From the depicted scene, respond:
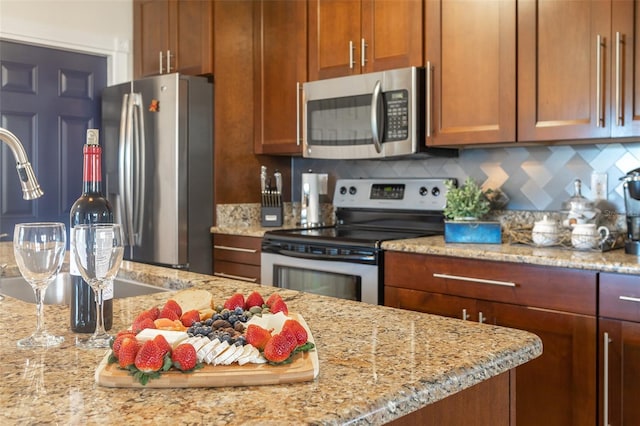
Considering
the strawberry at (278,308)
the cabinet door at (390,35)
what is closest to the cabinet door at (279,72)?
the cabinet door at (390,35)

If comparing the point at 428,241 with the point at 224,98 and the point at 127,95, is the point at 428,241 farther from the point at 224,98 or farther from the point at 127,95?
the point at 127,95

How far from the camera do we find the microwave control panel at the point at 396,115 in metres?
3.01

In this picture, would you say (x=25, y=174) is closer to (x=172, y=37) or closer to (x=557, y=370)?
(x=557, y=370)

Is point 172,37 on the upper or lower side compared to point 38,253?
upper

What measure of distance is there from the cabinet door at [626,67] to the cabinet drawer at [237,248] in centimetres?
183

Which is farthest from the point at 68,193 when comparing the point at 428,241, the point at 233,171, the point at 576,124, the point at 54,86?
the point at 576,124

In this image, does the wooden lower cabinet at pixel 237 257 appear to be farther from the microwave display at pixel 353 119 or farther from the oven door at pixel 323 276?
the microwave display at pixel 353 119

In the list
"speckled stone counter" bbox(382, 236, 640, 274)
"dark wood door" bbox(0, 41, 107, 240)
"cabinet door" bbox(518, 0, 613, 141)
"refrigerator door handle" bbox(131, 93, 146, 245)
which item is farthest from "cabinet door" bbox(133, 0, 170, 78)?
"cabinet door" bbox(518, 0, 613, 141)

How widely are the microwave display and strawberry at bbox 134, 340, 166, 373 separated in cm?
234

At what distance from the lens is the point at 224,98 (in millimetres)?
3711

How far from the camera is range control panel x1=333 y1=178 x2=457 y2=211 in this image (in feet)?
10.8

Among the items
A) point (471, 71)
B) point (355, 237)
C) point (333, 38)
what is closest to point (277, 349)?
point (355, 237)

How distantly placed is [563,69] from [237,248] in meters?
1.92

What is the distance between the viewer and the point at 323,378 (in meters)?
0.86
